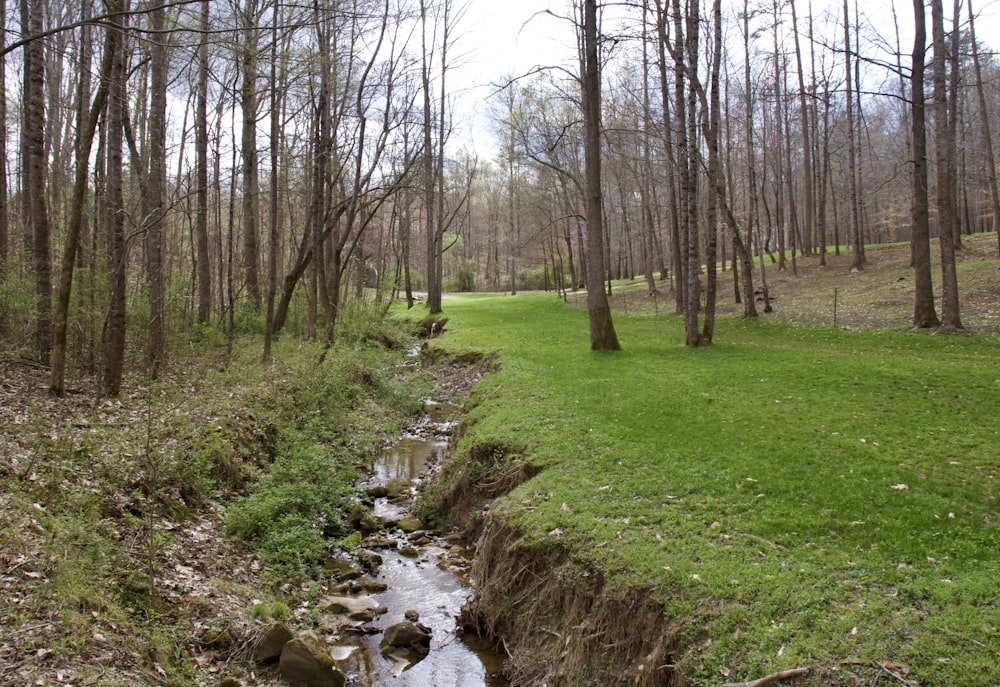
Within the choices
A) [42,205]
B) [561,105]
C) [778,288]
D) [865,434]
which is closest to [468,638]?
[865,434]

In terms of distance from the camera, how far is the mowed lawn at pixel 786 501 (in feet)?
12.0

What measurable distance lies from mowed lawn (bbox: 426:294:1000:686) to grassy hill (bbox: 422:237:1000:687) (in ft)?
0.06

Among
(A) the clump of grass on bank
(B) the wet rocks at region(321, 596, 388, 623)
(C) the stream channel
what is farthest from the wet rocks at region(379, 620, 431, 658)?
(A) the clump of grass on bank

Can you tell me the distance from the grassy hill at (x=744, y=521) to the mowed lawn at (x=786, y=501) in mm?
18

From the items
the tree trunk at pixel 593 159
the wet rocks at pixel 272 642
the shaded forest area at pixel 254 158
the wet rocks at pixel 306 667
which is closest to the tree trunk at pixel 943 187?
the shaded forest area at pixel 254 158

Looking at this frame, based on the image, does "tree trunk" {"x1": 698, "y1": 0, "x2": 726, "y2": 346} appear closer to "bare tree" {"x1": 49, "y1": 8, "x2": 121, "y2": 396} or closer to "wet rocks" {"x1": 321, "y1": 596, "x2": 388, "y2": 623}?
"wet rocks" {"x1": 321, "y1": 596, "x2": 388, "y2": 623}

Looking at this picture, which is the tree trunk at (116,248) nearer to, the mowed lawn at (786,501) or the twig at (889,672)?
the mowed lawn at (786,501)

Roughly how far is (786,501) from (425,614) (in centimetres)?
345

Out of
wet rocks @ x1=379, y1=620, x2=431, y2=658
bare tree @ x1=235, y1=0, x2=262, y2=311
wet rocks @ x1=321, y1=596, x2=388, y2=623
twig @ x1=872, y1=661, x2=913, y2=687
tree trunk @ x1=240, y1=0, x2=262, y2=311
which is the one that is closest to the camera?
twig @ x1=872, y1=661, x2=913, y2=687

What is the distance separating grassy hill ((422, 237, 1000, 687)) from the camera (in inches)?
145

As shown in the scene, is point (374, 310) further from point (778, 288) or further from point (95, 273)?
point (778, 288)

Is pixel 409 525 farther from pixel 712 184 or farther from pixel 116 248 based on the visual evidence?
pixel 712 184

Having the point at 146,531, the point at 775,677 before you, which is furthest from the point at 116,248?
the point at 775,677

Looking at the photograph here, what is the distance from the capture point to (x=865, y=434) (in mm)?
6715
